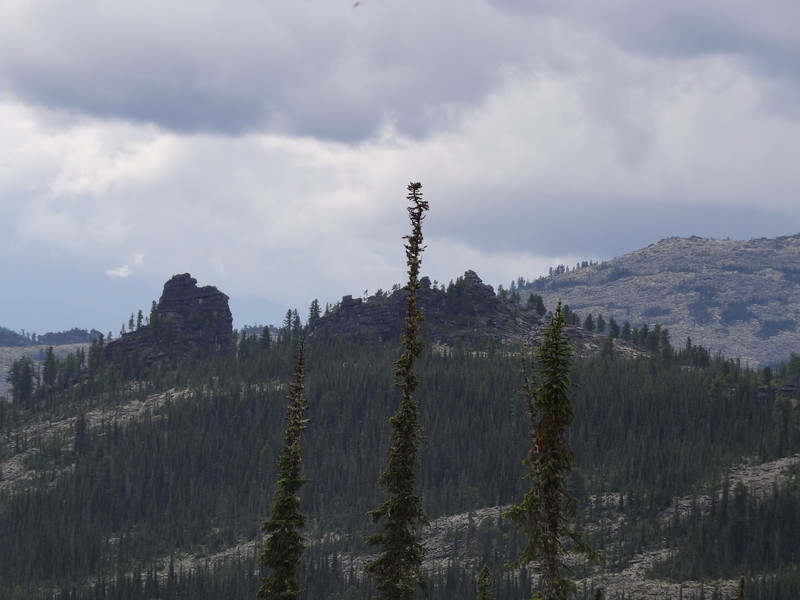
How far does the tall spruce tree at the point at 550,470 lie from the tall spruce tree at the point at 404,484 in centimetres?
1104

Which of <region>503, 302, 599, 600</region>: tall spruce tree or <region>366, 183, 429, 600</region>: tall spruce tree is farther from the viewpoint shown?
<region>366, 183, 429, 600</region>: tall spruce tree

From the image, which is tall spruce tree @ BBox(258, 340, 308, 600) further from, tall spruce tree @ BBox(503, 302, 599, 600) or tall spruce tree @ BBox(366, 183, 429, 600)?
tall spruce tree @ BBox(503, 302, 599, 600)

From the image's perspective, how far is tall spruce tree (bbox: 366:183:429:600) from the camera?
2781 inches

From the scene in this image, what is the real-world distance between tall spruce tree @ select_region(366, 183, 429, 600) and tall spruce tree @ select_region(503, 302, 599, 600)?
36.2 ft

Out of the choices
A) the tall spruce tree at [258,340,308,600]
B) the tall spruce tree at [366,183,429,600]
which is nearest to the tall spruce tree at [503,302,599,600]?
the tall spruce tree at [366,183,429,600]

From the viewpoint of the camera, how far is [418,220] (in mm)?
70500

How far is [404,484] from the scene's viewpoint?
71500mm

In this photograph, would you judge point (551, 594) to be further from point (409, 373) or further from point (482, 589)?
point (482, 589)

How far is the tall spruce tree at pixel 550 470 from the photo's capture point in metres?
60.3

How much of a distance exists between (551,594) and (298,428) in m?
22.5

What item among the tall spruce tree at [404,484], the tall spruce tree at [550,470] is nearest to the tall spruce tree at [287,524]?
the tall spruce tree at [404,484]

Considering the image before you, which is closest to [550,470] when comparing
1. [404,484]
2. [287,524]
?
[404,484]

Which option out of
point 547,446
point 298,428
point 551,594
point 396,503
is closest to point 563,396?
point 547,446

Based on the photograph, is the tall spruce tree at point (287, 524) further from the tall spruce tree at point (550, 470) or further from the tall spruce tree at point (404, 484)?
the tall spruce tree at point (550, 470)
